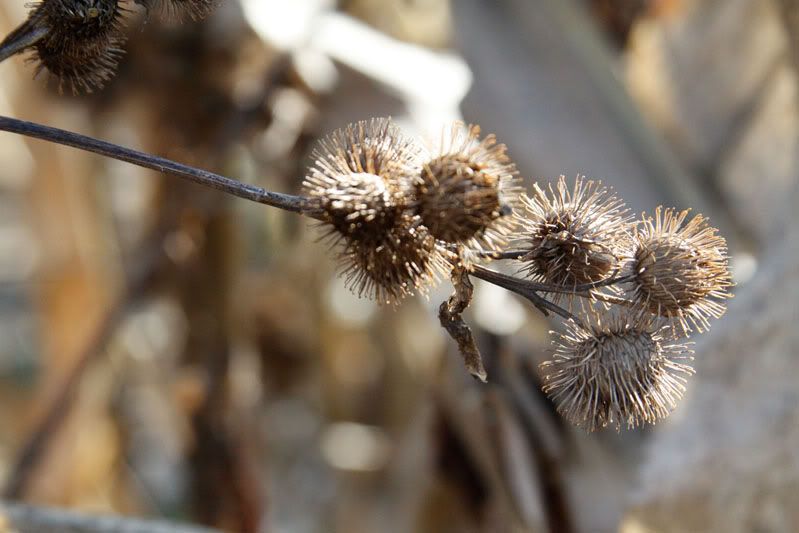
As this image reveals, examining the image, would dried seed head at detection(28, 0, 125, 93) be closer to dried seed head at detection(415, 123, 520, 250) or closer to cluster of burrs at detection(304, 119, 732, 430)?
cluster of burrs at detection(304, 119, 732, 430)

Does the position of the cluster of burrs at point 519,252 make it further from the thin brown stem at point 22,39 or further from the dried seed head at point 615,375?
the thin brown stem at point 22,39

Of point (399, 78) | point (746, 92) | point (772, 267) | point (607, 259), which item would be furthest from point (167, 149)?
point (607, 259)

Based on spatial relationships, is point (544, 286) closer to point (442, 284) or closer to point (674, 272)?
point (674, 272)

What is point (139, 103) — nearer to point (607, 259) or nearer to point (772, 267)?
point (772, 267)

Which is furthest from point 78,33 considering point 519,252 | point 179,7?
point 519,252

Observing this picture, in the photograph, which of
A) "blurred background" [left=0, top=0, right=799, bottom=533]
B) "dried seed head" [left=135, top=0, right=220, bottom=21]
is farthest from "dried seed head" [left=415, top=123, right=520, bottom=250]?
"blurred background" [left=0, top=0, right=799, bottom=533]

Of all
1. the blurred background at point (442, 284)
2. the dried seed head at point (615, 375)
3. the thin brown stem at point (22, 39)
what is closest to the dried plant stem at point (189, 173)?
the thin brown stem at point (22, 39)

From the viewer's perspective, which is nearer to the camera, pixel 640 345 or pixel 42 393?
pixel 640 345
